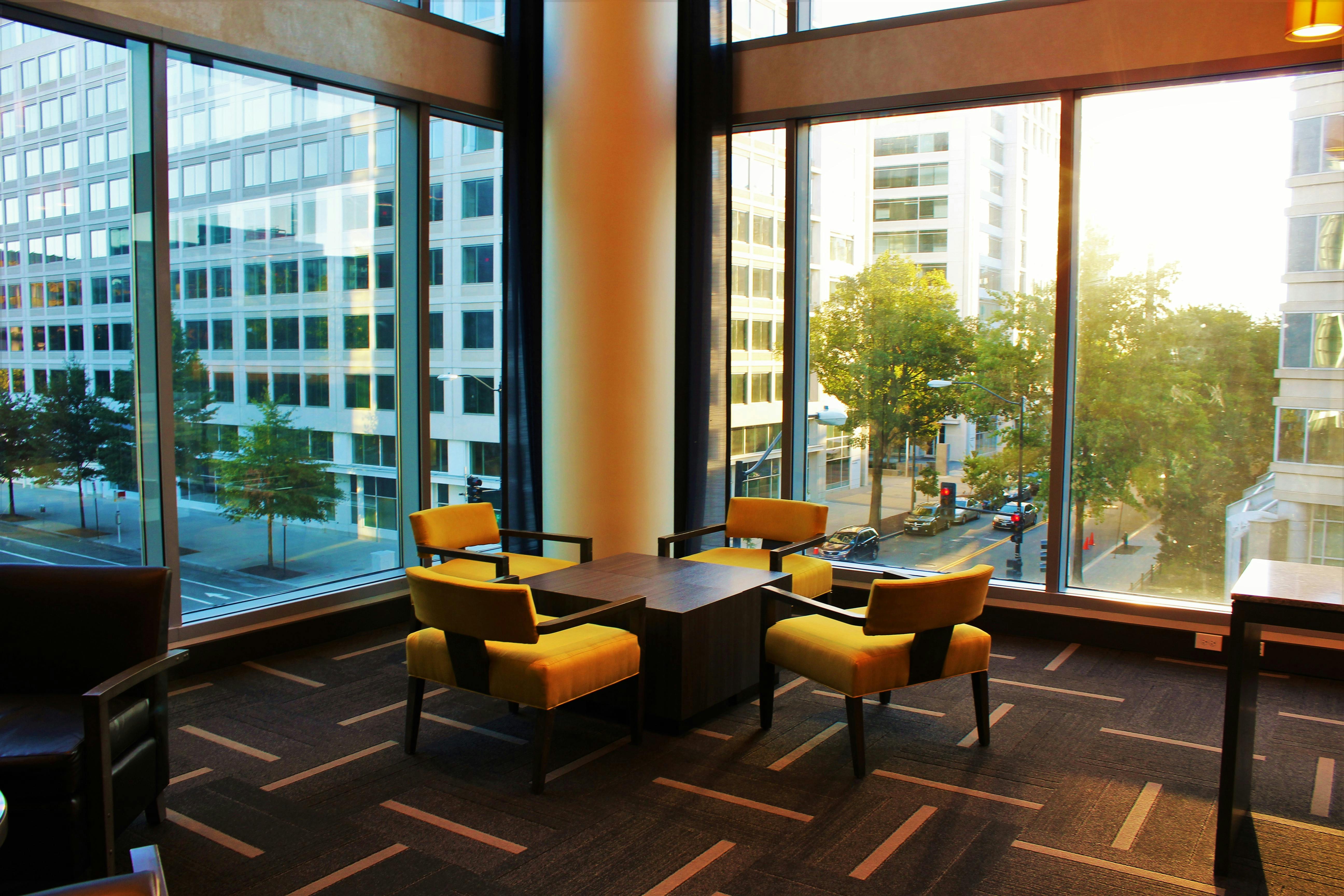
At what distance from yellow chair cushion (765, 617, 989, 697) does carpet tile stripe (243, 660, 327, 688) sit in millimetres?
2166

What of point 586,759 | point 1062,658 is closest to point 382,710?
point 586,759

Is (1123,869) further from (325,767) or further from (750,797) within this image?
(325,767)

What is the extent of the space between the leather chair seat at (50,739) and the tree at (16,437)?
1500mm

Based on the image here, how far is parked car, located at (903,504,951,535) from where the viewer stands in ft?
18.3

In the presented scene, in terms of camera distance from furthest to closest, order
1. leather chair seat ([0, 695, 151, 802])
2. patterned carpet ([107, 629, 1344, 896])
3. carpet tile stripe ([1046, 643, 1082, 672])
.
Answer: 1. carpet tile stripe ([1046, 643, 1082, 672])
2. patterned carpet ([107, 629, 1344, 896])
3. leather chair seat ([0, 695, 151, 802])

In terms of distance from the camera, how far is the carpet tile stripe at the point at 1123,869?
8.74 feet

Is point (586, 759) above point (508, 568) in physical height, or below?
below

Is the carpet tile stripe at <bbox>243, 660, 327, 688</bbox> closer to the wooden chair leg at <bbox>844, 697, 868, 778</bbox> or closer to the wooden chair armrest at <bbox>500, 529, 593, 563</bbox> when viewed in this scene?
the wooden chair armrest at <bbox>500, 529, 593, 563</bbox>

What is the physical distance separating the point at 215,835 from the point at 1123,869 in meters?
2.82

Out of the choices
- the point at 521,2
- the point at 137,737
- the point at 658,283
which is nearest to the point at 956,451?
the point at 658,283

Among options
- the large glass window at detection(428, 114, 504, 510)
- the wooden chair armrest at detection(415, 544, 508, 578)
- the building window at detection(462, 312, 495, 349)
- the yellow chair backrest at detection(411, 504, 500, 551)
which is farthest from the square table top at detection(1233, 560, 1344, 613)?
the building window at detection(462, 312, 495, 349)

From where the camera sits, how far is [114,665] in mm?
2910

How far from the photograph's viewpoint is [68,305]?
4.11 m

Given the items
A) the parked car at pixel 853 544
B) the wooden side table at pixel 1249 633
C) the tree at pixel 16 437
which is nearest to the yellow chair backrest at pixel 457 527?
the tree at pixel 16 437
